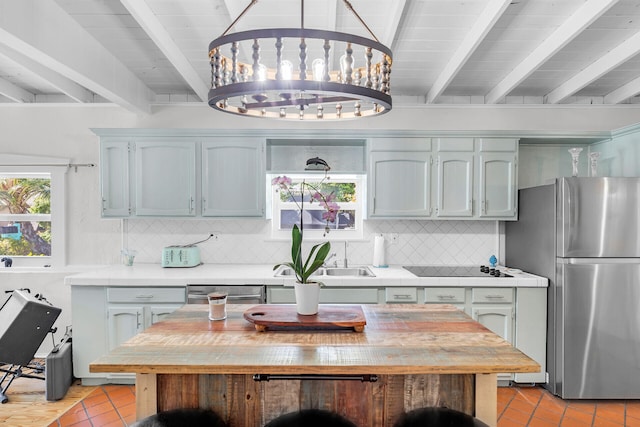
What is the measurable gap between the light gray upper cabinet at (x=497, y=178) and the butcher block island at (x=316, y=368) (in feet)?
6.48

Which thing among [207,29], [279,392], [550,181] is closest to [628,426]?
[550,181]

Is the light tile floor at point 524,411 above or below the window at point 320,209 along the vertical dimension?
below

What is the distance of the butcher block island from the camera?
146 cm

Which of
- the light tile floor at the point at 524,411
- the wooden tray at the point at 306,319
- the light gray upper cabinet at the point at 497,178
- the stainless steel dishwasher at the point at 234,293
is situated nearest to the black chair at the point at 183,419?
the wooden tray at the point at 306,319

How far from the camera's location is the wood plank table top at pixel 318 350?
1.44 m

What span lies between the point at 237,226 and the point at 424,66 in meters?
2.25

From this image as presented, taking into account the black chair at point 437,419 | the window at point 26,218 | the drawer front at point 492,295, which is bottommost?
the black chair at point 437,419

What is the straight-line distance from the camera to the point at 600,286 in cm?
303

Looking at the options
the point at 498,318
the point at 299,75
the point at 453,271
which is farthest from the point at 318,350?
the point at 453,271

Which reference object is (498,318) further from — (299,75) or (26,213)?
(26,213)

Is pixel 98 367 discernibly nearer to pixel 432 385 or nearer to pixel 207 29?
pixel 432 385

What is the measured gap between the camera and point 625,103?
Answer: 3.91m

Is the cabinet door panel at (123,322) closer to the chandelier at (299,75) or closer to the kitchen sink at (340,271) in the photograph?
the kitchen sink at (340,271)

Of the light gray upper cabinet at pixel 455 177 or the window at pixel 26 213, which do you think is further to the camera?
the window at pixel 26 213
